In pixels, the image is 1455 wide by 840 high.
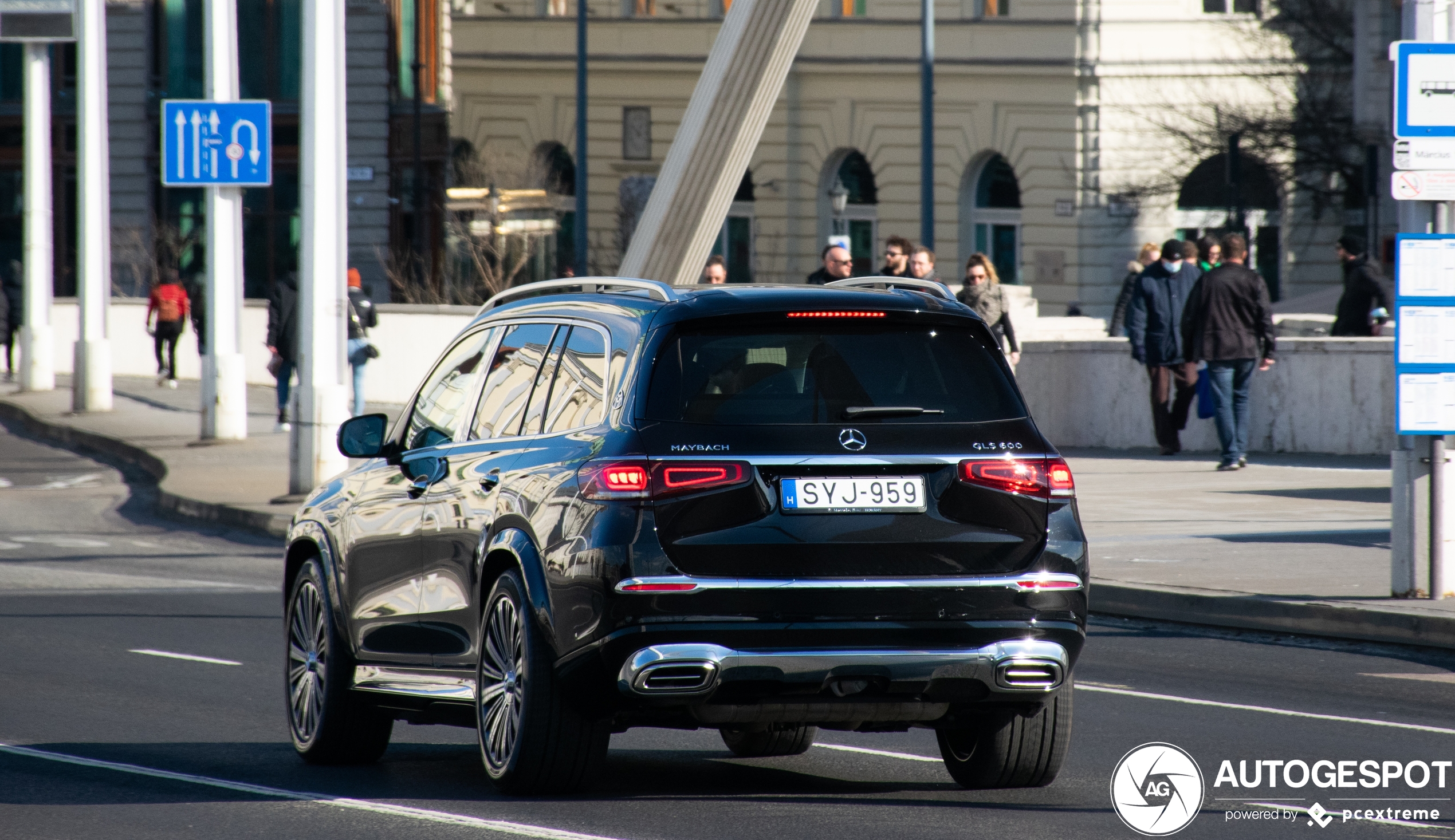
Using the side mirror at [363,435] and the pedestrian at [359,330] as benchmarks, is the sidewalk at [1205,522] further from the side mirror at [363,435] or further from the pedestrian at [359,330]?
the side mirror at [363,435]

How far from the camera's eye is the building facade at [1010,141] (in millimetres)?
48094

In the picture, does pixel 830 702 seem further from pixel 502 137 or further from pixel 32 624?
pixel 502 137

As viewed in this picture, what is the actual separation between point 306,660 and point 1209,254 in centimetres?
1419

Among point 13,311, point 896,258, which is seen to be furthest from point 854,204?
point 896,258

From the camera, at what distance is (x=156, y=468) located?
2327 centimetres

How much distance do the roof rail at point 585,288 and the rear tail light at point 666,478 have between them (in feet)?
1.98

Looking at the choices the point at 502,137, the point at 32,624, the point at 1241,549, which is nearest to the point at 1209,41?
the point at 502,137

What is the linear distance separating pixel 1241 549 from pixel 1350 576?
4.88 feet

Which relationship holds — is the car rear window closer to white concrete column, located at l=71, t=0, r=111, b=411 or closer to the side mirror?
the side mirror

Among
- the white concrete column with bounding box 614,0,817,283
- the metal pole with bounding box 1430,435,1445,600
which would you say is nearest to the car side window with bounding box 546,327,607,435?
the metal pole with bounding box 1430,435,1445,600

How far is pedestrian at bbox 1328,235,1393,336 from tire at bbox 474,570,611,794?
15631 millimetres

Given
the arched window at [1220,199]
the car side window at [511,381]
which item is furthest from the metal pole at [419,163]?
the car side window at [511,381]

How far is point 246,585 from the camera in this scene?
14867 millimetres

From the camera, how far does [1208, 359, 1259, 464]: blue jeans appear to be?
19438mm
